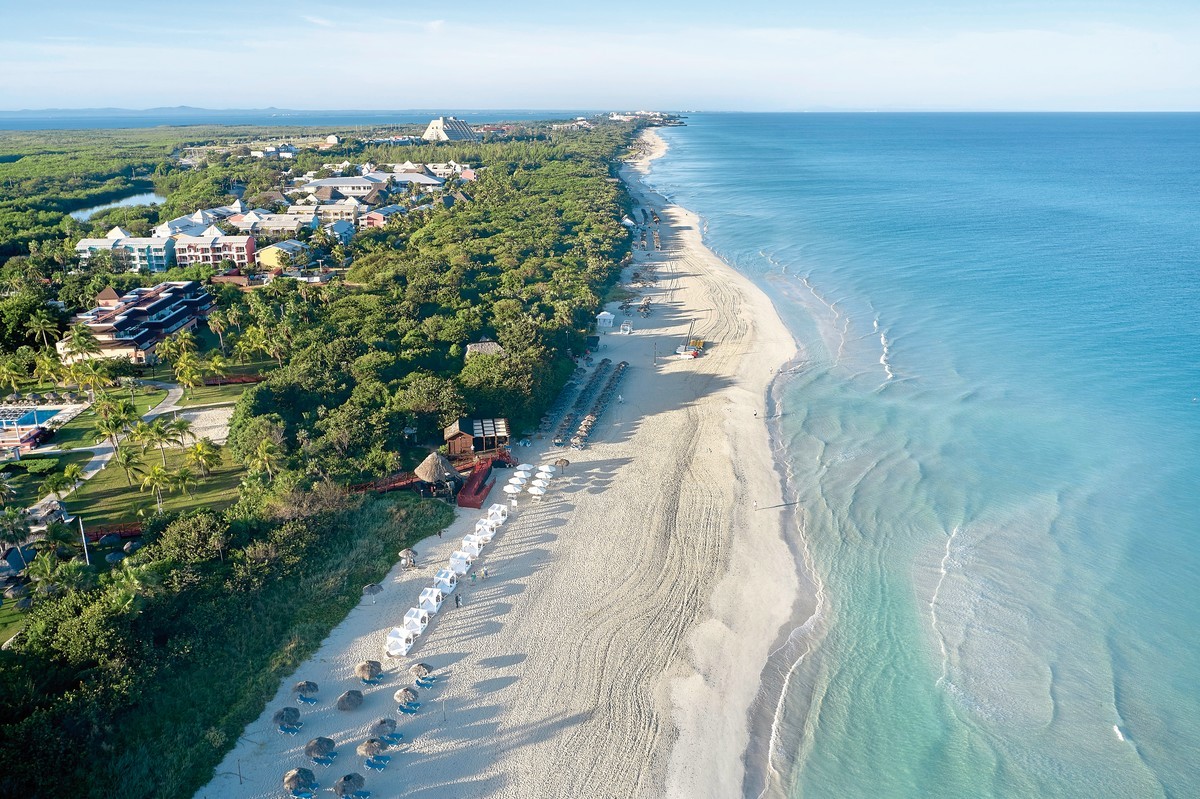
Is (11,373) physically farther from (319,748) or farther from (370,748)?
(370,748)

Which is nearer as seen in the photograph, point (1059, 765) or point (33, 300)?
point (1059, 765)

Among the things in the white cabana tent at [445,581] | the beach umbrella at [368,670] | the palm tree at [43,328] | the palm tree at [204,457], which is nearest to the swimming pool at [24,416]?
the palm tree at [43,328]

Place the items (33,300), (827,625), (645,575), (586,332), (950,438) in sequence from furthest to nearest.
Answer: (586,332)
(33,300)
(950,438)
(645,575)
(827,625)

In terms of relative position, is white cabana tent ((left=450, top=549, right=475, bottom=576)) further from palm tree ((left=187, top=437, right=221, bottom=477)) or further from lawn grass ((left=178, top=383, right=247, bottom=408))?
lawn grass ((left=178, top=383, right=247, bottom=408))

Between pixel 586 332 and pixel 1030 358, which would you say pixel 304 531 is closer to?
pixel 586 332

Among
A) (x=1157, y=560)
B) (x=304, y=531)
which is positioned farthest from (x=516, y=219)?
(x=1157, y=560)

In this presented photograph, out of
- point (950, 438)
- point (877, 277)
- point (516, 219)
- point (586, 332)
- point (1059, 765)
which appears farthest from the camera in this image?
point (516, 219)

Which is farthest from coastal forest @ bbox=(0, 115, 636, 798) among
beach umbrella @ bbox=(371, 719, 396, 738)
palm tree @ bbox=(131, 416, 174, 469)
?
beach umbrella @ bbox=(371, 719, 396, 738)
